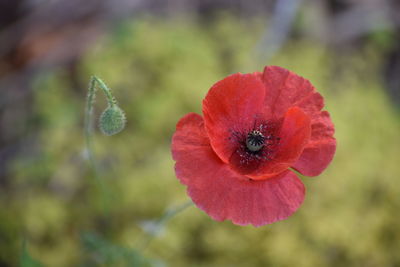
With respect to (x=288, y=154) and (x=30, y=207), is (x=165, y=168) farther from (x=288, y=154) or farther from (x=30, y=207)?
(x=288, y=154)

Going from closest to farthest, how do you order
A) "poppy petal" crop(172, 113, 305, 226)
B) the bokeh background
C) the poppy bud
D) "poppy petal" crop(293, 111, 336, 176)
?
1. "poppy petal" crop(172, 113, 305, 226)
2. "poppy petal" crop(293, 111, 336, 176)
3. the poppy bud
4. the bokeh background

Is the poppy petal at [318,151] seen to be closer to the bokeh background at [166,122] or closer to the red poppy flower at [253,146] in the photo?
the red poppy flower at [253,146]

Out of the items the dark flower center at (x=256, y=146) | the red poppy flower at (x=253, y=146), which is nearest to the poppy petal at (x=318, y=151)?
the red poppy flower at (x=253, y=146)

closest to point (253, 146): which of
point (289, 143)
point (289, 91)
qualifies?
point (289, 143)

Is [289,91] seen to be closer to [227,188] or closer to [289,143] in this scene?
[289,143]

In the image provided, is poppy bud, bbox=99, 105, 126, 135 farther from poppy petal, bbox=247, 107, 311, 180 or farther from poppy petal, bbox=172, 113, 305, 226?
poppy petal, bbox=247, 107, 311, 180

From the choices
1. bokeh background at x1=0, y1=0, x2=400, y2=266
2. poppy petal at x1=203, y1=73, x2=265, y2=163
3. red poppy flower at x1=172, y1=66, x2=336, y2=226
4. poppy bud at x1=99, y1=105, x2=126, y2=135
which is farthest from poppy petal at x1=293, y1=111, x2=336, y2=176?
bokeh background at x1=0, y1=0, x2=400, y2=266

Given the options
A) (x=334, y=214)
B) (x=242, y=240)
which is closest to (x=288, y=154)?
(x=242, y=240)
